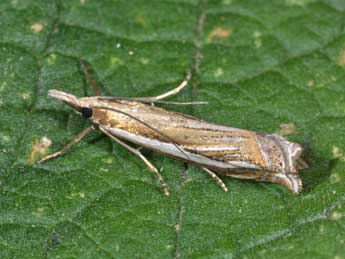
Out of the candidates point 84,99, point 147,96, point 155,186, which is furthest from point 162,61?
point 155,186

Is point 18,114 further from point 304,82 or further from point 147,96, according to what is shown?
point 304,82

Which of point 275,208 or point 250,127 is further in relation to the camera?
point 250,127

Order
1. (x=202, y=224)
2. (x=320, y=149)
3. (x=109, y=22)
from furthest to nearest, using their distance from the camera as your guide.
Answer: (x=109, y=22)
(x=320, y=149)
(x=202, y=224)

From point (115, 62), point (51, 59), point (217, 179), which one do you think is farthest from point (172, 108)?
point (51, 59)

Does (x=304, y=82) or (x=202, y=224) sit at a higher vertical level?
(x=304, y=82)

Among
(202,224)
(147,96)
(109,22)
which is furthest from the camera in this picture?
(109,22)

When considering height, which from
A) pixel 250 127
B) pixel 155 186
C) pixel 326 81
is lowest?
pixel 155 186

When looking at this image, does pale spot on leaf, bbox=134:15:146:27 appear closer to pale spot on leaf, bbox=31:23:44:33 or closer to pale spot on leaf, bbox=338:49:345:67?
pale spot on leaf, bbox=31:23:44:33
